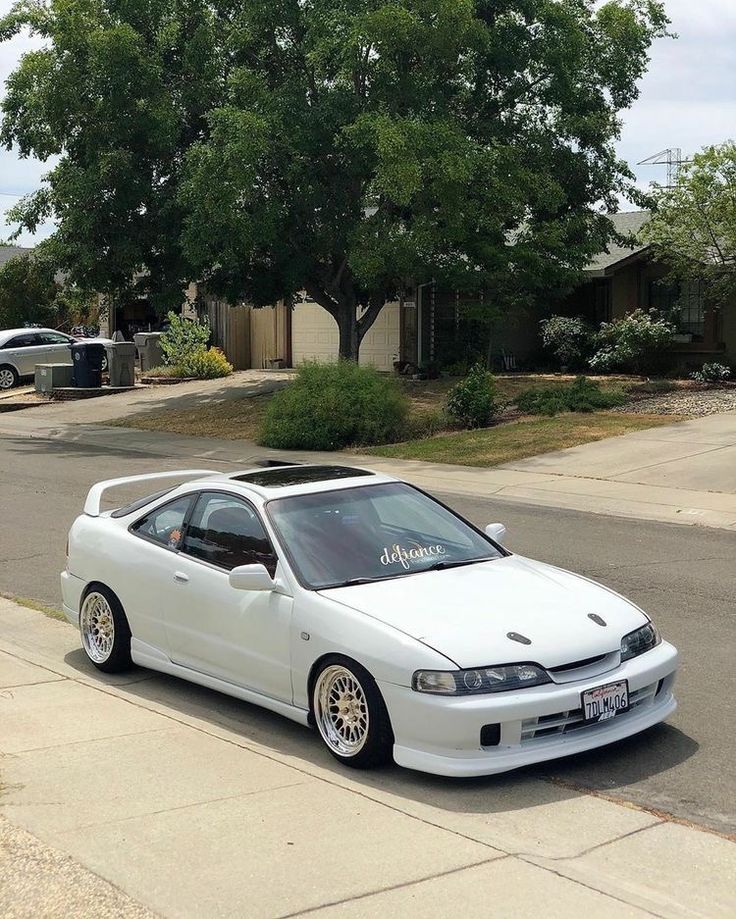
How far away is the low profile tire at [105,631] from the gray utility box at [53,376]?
2566 centimetres

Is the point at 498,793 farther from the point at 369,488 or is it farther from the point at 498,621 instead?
the point at 369,488

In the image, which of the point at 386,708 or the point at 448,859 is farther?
the point at 386,708

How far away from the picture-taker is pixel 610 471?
58.2ft

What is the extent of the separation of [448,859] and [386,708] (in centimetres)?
119

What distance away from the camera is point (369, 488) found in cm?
741

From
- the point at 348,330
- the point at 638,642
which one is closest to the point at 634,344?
the point at 348,330

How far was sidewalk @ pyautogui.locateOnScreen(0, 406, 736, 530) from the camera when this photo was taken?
1528cm

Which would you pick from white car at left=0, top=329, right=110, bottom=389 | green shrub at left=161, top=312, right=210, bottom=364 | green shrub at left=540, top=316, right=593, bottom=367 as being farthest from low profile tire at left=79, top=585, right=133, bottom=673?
white car at left=0, top=329, right=110, bottom=389

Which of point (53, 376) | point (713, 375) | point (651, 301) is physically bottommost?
point (53, 376)

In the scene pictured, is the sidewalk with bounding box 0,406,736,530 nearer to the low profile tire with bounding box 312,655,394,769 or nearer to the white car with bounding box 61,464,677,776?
the white car with bounding box 61,464,677,776

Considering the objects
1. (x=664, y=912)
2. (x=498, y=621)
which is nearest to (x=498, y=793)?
(x=498, y=621)

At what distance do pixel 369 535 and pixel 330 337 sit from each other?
2901 centimetres

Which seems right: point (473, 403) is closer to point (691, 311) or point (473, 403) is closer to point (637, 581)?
point (691, 311)

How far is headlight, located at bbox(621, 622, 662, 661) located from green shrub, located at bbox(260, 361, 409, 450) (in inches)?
608
